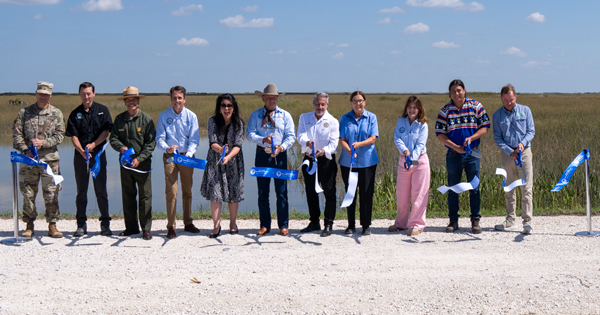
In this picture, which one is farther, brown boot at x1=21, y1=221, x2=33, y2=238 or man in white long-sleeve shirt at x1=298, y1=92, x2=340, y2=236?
brown boot at x1=21, y1=221, x2=33, y2=238

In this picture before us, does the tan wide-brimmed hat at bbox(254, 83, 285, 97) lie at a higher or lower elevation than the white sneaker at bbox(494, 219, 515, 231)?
higher

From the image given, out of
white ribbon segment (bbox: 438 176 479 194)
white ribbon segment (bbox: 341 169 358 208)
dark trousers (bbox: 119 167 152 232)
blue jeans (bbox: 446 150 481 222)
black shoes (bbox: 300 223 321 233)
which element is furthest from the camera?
black shoes (bbox: 300 223 321 233)

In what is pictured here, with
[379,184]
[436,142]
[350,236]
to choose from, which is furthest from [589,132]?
[350,236]

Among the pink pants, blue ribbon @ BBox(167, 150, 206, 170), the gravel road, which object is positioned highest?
blue ribbon @ BBox(167, 150, 206, 170)

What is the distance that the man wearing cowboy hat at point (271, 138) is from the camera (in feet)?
22.8

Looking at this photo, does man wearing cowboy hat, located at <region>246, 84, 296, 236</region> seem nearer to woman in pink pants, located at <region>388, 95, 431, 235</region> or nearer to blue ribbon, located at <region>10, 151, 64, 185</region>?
woman in pink pants, located at <region>388, 95, 431, 235</region>

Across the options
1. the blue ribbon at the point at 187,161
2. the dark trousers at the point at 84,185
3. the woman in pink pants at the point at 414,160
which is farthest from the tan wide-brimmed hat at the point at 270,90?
the dark trousers at the point at 84,185

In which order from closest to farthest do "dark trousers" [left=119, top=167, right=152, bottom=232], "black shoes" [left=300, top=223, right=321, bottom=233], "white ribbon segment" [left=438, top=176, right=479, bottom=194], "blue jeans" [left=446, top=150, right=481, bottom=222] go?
"white ribbon segment" [left=438, top=176, right=479, bottom=194] < "dark trousers" [left=119, top=167, right=152, bottom=232] < "blue jeans" [left=446, top=150, right=481, bottom=222] < "black shoes" [left=300, top=223, right=321, bottom=233]

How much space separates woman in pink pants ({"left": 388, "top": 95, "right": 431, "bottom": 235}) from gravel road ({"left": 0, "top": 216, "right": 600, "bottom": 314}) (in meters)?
0.37

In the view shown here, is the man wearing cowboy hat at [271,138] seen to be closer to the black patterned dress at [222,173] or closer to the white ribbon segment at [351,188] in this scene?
the black patterned dress at [222,173]

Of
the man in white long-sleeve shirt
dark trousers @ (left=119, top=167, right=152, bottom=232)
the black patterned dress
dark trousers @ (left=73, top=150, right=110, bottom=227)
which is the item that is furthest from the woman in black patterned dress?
dark trousers @ (left=73, top=150, right=110, bottom=227)

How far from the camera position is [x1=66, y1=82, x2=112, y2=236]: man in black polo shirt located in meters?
7.07

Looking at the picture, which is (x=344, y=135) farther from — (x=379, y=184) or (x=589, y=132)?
(x=589, y=132)

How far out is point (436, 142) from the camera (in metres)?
17.1
